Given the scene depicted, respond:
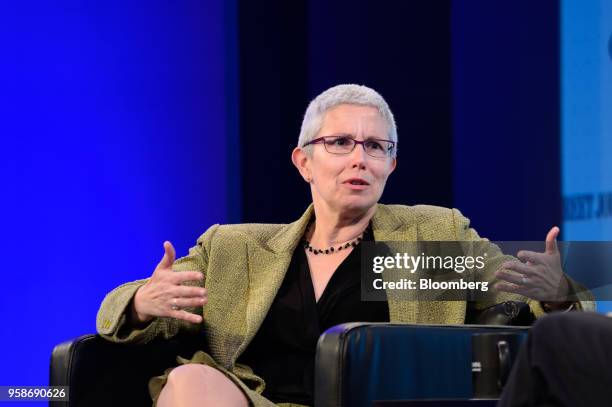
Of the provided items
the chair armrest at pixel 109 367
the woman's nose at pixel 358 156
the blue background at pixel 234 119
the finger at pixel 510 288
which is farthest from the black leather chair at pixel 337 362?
the blue background at pixel 234 119

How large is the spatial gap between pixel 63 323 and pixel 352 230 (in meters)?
1.45

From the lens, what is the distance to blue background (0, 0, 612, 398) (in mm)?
3553

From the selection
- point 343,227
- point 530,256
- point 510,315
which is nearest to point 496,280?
point 510,315

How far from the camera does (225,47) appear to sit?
4137 mm

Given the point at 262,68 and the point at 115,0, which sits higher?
the point at 115,0

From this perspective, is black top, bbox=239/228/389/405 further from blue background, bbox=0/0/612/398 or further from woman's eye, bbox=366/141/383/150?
blue background, bbox=0/0/612/398

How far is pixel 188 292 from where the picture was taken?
2.27 metres

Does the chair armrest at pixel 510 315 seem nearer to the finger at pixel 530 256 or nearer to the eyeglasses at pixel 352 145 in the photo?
the finger at pixel 530 256

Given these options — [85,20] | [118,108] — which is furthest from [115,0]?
[118,108]

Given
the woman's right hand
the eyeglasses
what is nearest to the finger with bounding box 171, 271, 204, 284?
the woman's right hand

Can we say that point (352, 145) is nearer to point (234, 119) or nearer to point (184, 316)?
point (184, 316)

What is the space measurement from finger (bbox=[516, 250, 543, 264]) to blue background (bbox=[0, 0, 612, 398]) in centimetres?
124

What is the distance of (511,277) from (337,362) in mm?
516

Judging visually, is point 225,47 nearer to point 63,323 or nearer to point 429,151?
point 429,151
